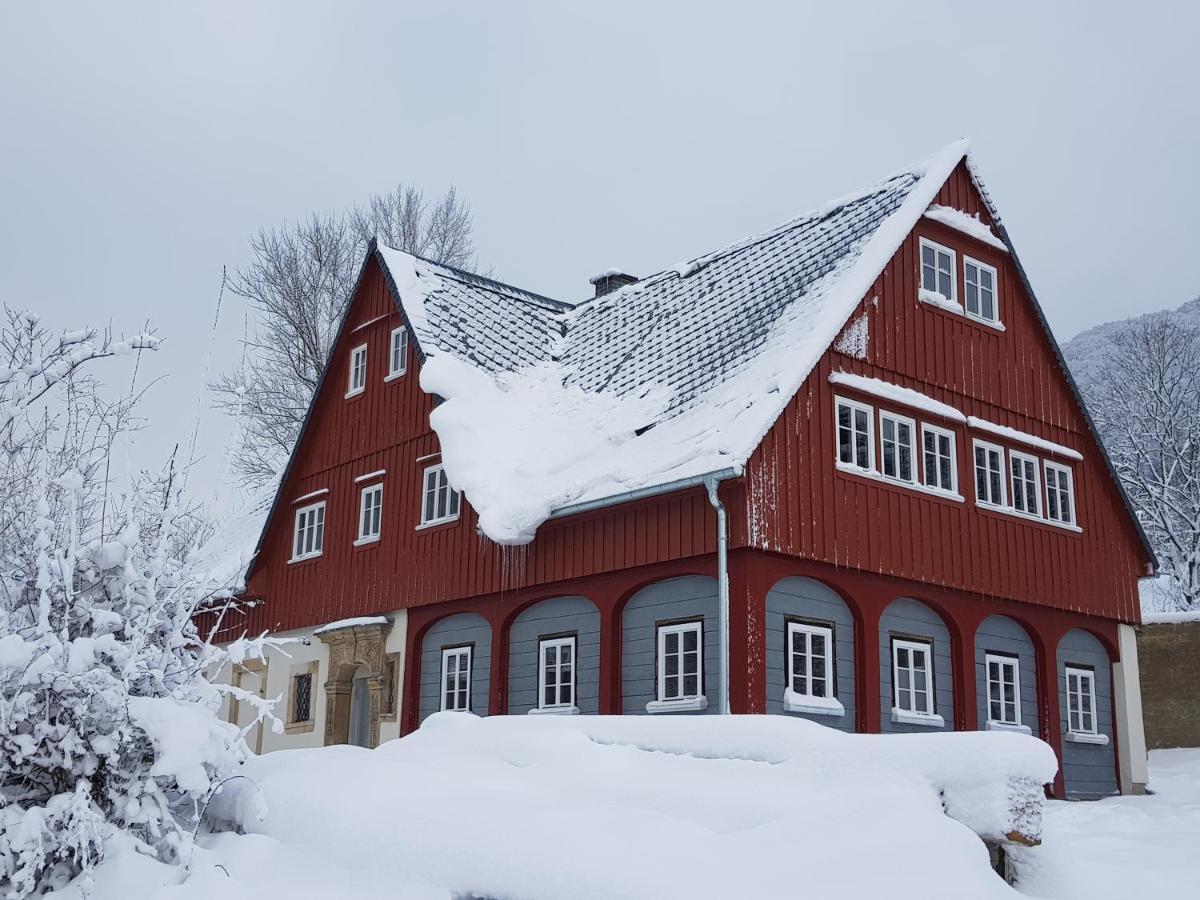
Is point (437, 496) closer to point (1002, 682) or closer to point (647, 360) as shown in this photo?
point (647, 360)

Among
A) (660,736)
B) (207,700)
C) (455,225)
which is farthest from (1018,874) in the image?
(455,225)

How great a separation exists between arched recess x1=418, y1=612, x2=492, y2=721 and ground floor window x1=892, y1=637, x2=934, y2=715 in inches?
210

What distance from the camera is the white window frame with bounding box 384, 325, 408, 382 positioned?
1991 centimetres

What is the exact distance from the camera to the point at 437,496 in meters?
18.5

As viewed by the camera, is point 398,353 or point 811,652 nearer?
point 811,652

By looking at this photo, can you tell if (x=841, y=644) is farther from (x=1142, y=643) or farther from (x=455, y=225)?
(x=455, y=225)

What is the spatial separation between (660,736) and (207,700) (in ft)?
9.56

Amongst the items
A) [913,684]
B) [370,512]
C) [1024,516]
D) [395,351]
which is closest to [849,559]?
[913,684]

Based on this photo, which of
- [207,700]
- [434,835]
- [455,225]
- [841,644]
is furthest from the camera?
[455,225]

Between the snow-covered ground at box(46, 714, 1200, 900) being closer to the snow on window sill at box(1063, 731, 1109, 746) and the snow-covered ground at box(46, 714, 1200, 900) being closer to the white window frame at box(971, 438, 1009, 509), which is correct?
the white window frame at box(971, 438, 1009, 509)

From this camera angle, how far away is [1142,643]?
21.9m

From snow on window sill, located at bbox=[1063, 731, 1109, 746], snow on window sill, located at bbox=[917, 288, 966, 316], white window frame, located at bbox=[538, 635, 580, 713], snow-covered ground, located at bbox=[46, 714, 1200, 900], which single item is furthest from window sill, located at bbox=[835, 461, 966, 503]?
snow-covered ground, located at bbox=[46, 714, 1200, 900]

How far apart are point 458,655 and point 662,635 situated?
13.2ft

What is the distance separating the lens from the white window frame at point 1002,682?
647 inches
